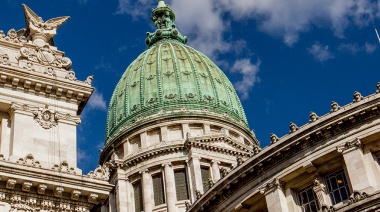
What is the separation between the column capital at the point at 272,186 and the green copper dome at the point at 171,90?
84.3 feet

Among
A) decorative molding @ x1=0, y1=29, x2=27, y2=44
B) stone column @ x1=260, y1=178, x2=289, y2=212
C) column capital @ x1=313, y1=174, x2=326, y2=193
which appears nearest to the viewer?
decorative molding @ x1=0, y1=29, x2=27, y2=44

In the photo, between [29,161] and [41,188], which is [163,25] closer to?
[29,161]

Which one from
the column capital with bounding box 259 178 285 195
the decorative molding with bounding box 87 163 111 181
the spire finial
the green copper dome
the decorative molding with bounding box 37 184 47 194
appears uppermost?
the spire finial

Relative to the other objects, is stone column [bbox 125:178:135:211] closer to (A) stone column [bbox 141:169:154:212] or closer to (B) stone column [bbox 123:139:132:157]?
(A) stone column [bbox 141:169:154:212]

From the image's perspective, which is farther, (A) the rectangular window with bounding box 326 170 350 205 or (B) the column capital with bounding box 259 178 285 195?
(B) the column capital with bounding box 259 178 285 195

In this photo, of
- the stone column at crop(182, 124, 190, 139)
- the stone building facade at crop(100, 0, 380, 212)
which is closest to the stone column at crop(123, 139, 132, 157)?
the stone building facade at crop(100, 0, 380, 212)

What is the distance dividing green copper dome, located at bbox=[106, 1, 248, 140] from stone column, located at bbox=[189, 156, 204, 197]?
625 cm

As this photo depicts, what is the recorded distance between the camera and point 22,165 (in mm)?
25750

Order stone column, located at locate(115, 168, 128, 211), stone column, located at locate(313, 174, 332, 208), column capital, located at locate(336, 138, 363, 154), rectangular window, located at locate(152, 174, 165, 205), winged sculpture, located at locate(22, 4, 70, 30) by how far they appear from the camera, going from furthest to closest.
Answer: stone column, located at locate(115, 168, 128, 211)
rectangular window, located at locate(152, 174, 165, 205)
stone column, located at locate(313, 174, 332, 208)
column capital, located at locate(336, 138, 363, 154)
winged sculpture, located at locate(22, 4, 70, 30)

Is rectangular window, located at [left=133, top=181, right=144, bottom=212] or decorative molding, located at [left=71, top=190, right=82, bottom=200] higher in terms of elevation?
rectangular window, located at [left=133, top=181, right=144, bottom=212]

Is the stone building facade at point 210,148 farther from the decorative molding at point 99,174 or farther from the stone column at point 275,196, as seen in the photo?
the decorative molding at point 99,174

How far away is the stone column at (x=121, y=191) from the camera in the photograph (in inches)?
2418

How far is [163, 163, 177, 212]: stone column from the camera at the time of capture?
59.0 metres

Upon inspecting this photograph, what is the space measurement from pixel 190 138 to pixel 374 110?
26554 millimetres
